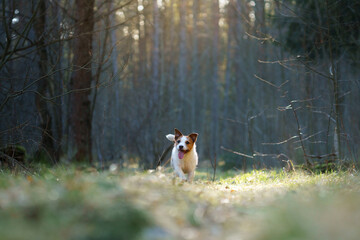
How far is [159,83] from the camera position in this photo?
89.6ft

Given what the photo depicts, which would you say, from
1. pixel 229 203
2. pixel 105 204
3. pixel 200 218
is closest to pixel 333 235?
pixel 200 218

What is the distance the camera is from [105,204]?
3498 millimetres

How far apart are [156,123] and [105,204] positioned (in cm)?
1769

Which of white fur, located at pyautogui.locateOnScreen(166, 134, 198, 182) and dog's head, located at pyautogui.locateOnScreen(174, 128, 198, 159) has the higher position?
dog's head, located at pyautogui.locateOnScreen(174, 128, 198, 159)

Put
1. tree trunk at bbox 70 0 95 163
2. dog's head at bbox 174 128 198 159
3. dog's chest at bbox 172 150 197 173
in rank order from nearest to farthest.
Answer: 1. dog's head at bbox 174 128 198 159
2. dog's chest at bbox 172 150 197 173
3. tree trunk at bbox 70 0 95 163

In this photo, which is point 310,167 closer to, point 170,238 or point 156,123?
point 170,238

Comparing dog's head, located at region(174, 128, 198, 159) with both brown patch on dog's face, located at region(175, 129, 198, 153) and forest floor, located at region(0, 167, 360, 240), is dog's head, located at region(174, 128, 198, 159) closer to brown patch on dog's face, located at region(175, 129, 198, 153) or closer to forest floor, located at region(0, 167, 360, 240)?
brown patch on dog's face, located at region(175, 129, 198, 153)

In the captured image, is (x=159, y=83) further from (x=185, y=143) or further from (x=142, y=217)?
(x=142, y=217)

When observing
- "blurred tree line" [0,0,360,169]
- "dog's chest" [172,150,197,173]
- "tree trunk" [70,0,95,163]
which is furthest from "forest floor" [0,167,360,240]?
"tree trunk" [70,0,95,163]

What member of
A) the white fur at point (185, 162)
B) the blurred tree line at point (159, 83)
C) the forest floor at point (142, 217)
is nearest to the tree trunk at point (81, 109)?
the blurred tree line at point (159, 83)

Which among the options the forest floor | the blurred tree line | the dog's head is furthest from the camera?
the dog's head

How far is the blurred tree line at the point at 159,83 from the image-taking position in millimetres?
9461

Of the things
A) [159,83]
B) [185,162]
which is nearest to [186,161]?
[185,162]

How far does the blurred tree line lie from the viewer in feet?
31.0
